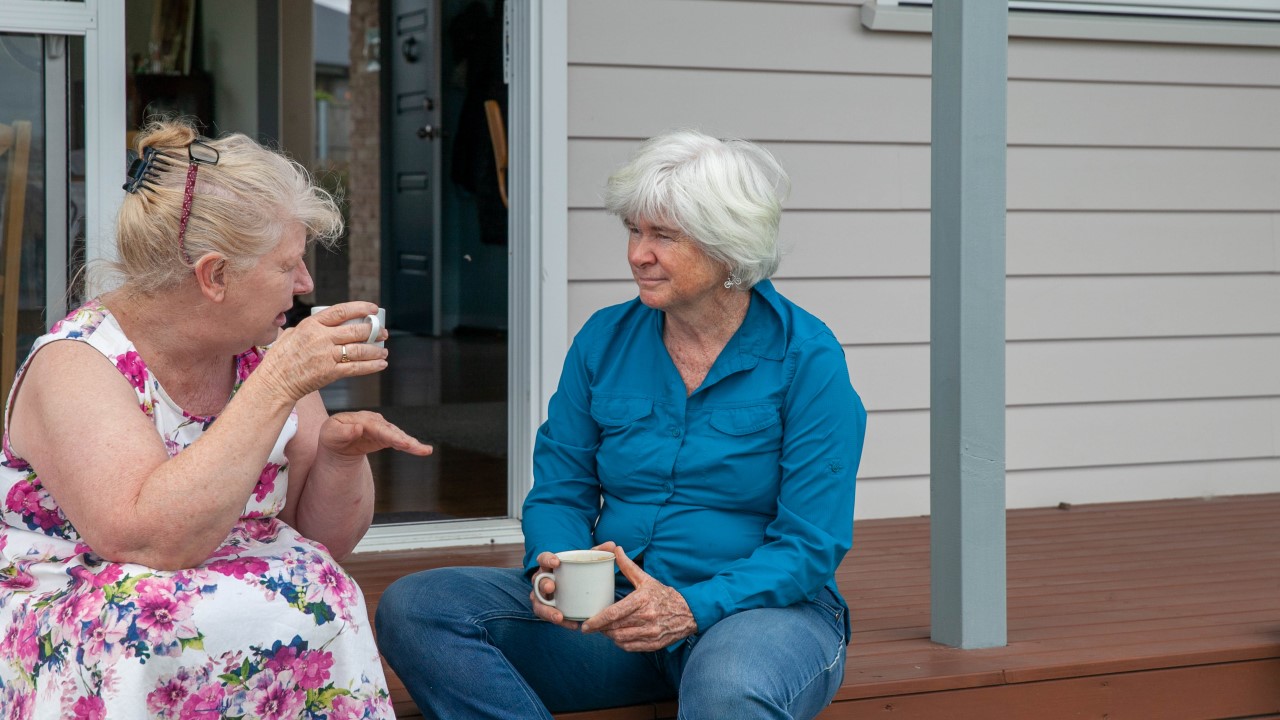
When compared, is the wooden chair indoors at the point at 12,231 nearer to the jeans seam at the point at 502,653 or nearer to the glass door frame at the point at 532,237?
the glass door frame at the point at 532,237

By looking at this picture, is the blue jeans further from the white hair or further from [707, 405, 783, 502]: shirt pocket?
the white hair

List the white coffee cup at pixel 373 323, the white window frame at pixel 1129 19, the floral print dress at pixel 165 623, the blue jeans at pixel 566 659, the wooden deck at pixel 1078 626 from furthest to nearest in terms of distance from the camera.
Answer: the white window frame at pixel 1129 19 → the wooden deck at pixel 1078 626 → the blue jeans at pixel 566 659 → the white coffee cup at pixel 373 323 → the floral print dress at pixel 165 623

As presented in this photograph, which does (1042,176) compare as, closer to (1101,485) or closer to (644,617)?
(1101,485)

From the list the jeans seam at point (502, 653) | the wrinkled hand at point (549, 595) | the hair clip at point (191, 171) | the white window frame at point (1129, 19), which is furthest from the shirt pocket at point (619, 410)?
the white window frame at point (1129, 19)

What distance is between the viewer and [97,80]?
2891mm

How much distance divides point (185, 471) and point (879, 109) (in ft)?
8.33

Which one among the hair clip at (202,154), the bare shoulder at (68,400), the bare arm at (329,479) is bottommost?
the bare arm at (329,479)

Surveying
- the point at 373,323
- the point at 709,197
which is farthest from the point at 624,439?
the point at 373,323

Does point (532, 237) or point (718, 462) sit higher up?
point (532, 237)

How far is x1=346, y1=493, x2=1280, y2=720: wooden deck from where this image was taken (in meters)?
2.32

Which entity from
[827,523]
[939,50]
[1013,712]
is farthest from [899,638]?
[939,50]

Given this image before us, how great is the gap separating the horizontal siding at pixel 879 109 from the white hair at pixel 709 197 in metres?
1.37

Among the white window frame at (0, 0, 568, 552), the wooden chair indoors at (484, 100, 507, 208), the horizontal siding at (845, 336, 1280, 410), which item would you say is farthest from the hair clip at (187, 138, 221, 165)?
the wooden chair indoors at (484, 100, 507, 208)

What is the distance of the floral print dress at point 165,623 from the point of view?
5.03 ft
